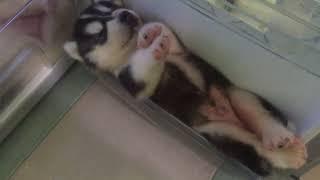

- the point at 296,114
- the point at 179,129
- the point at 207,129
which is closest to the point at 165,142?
the point at 179,129

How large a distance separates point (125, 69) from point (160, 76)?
0.07m

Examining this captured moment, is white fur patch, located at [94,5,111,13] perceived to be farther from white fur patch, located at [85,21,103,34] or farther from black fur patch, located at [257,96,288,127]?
black fur patch, located at [257,96,288,127]

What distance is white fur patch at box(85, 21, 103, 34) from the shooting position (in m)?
0.85

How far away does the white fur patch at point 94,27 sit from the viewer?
85 cm

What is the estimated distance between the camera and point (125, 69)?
843mm

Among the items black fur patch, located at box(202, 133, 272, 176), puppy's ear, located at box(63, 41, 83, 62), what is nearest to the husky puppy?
black fur patch, located at box(202, 133, 272, 176)

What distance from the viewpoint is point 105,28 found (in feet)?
2.77

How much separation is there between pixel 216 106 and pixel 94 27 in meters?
0.28

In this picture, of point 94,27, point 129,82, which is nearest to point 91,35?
point 94,27

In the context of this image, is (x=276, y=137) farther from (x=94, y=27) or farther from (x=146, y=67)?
(x=94, y=27)

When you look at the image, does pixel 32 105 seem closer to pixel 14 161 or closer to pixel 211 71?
pixel 14 161

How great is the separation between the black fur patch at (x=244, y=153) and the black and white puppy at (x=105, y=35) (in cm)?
24

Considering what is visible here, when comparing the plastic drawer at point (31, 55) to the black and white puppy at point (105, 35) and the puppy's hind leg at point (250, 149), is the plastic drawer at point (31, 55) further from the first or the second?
the puppy's hind leg at point (250, 149)

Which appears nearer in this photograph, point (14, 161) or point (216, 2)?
point (216, 2)
